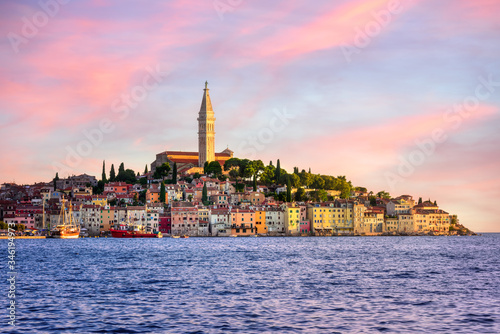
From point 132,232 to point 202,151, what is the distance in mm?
38449

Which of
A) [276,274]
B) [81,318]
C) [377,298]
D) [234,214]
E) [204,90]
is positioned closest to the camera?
[81,318]

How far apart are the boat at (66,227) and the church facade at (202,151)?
30.9 meters

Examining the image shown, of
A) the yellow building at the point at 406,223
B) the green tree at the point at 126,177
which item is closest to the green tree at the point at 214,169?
the green tree at the point at 126,177

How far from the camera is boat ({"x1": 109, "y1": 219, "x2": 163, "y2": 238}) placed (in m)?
105

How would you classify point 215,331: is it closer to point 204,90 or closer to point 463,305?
point 463,305

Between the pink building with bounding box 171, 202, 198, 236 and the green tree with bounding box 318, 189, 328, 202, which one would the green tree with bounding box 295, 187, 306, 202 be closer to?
the green tree with bounding box 318, 189, 328, 202

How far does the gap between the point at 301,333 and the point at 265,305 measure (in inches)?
195

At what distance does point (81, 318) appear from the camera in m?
19.7

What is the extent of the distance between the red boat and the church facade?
31052mm

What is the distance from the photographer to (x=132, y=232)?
10488 cm

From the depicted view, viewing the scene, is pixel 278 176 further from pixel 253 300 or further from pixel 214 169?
pixel 253 300

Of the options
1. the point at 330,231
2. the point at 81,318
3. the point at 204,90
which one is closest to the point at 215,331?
the point at 81,318

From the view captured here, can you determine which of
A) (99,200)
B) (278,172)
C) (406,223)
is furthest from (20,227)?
(406,223)

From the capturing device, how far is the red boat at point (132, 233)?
105 m
